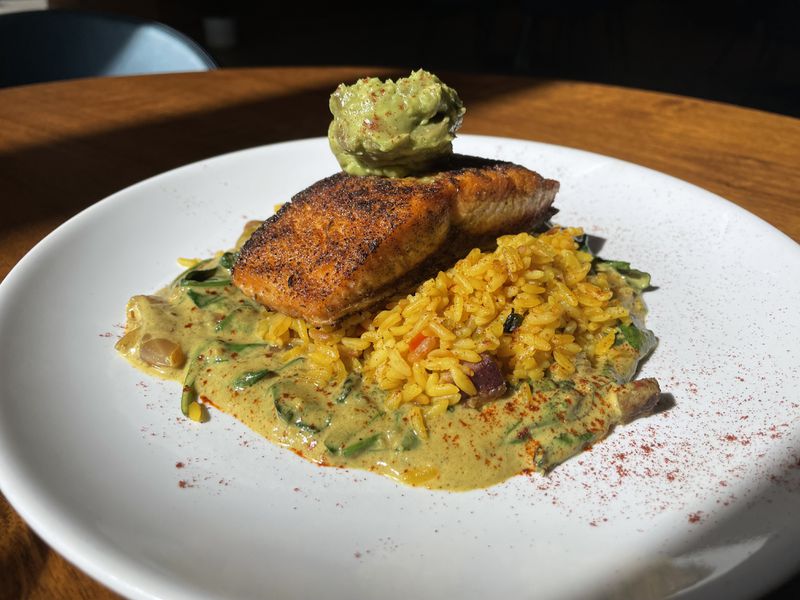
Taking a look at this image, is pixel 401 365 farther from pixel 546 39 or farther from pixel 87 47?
pixel 546 39

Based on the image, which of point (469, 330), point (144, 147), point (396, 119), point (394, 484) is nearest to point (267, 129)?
point (144, 147)

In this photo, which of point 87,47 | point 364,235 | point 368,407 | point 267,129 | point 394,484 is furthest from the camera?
point 87,47

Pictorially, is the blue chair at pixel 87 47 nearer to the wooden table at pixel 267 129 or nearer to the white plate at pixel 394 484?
the wooden table at pixel 267 129

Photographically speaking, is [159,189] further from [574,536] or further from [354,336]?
[574,536]

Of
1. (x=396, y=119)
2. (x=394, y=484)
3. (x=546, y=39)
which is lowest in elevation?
(x=546, y=39)

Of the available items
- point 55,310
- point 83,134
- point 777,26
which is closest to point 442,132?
point 55,310
